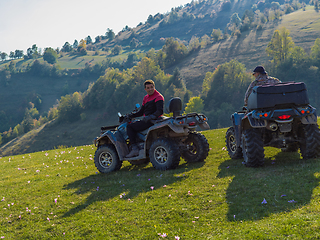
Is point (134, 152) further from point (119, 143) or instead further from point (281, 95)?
point (281, 95)

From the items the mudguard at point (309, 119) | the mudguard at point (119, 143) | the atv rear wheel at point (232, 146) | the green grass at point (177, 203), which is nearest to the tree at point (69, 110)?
the mudguard at point (119, 143)

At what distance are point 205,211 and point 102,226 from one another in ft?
6.38

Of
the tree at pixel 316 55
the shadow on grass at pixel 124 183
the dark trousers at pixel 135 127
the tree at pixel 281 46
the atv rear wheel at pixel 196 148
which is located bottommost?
the shadow on grass at pixel 124 183

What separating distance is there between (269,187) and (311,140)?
255 cm

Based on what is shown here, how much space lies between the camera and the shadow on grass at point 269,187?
5.38m

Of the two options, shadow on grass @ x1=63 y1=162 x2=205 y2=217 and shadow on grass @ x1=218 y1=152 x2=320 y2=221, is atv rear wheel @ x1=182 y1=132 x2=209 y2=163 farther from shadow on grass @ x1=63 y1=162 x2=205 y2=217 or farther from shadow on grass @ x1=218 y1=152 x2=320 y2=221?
shadow on grass @ x1=218 y1=152 x2=320 y2=221

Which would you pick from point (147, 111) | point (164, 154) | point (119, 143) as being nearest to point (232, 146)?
point (164, 154)

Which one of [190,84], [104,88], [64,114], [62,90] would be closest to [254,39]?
[190,84]

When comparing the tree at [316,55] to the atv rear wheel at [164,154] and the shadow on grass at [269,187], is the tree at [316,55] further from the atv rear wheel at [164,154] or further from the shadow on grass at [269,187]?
the atv rear wheel at [164,154]

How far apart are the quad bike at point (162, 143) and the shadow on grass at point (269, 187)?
1.42 meters

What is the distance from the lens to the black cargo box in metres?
8.01

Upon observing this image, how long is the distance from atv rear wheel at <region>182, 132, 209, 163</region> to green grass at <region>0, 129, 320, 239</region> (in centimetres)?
35

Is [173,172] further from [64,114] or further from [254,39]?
[254,39]

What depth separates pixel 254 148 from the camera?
26.8 ft
